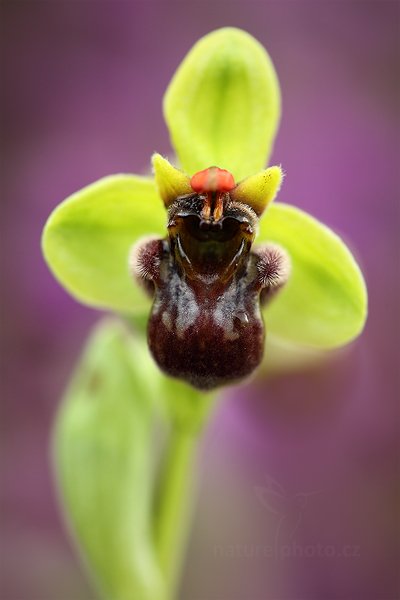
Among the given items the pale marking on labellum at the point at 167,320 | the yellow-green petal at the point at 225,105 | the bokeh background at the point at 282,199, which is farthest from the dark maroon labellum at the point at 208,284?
the bokeh background at the point at 282,199

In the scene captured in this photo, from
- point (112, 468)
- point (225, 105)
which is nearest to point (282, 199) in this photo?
point (112, 468)

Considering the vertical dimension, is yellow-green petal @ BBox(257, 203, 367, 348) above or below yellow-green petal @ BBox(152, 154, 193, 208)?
below

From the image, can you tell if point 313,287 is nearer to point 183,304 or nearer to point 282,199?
point 183,304

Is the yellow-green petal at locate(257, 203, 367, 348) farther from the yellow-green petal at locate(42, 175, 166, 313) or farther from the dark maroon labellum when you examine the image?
the yellow-green petal at locate(42, 175, 166, 313)

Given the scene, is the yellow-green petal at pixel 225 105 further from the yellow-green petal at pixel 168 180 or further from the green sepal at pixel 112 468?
the green sepal at pixel 112 468

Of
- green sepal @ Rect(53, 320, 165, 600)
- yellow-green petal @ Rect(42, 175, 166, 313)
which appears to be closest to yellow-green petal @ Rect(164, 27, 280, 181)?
yellow-green petal @ Rect(42, 175, 166, 313)
